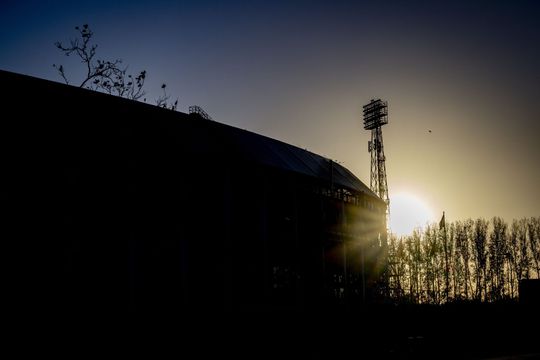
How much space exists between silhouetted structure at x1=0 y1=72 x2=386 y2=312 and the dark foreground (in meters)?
1.04

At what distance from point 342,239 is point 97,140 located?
13.7 m

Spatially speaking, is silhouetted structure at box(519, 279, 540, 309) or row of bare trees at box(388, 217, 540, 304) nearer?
silhouetted structure at box(519, 279, 540, 309)

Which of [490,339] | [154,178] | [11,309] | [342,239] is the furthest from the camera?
[342,239]

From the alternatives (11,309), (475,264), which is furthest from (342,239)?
(475,264)

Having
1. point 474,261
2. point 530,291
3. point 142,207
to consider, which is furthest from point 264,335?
point 474,261

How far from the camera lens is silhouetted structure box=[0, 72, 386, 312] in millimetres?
12828

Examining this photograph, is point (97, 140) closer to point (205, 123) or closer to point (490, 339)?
point (205, 123)

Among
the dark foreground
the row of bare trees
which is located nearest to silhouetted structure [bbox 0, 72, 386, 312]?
the dark foreground

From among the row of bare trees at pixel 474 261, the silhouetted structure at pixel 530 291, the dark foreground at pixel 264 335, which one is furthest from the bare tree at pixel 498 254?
the dark foreground at pixel 264 335

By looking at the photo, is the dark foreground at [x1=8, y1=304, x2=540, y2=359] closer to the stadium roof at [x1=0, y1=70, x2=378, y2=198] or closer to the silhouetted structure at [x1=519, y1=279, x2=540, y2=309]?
the stadium roof at [x1=0, y1=70, x2=378, y2=198]

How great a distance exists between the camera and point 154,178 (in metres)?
15.2

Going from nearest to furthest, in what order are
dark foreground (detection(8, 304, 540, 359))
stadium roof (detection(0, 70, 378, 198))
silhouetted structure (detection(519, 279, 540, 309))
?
dark foreground (detection(8, 304, 540, 359)), stadium roof (detection(0, 70, 378, 198)), silhouetted structure (detection(519, 279, 540, 309))

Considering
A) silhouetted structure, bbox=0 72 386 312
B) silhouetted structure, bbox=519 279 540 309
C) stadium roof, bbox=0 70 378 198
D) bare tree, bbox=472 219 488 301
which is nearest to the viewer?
silhouetted structure, bbox=0 72 386 312

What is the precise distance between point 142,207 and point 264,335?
574cm
